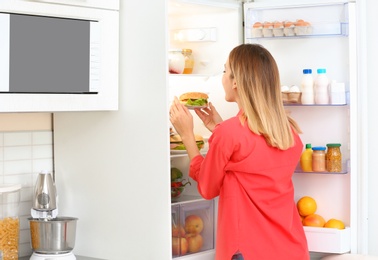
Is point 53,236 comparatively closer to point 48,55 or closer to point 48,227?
point 48,227

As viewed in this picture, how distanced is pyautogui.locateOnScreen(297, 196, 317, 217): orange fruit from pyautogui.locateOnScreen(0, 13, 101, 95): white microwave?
1052 millimetres

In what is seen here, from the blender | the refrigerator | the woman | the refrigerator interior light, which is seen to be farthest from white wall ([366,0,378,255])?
the blender

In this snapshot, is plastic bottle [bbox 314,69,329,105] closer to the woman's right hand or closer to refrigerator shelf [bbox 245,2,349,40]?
refrigerator shelf [bbox 245,2,349,40]

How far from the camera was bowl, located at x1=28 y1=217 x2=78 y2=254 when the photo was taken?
3137 millimetres

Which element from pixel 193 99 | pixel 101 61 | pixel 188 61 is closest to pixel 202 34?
pixel 188 61

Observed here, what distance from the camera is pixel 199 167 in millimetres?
3141

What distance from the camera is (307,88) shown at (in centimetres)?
349

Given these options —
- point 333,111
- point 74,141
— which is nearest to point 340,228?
point 333,111

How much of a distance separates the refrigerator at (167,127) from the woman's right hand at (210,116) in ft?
0.41

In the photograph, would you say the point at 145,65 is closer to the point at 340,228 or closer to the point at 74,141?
the point at 74,141

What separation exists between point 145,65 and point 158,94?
5.2 inches

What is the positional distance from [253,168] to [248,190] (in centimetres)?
9

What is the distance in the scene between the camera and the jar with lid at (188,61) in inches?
138

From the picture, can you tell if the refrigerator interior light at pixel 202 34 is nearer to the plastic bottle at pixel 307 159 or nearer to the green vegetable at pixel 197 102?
the green vegetable at pixel 197 102
